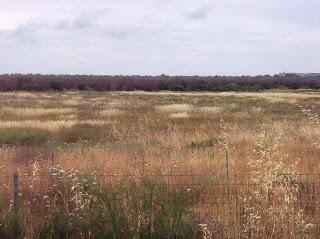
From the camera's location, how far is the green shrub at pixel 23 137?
1770 centimetres

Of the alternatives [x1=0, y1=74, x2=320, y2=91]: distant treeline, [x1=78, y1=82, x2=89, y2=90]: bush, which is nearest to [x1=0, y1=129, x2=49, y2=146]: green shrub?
[x1=0, y1=74, x2=320, y2=91]: distant treeline

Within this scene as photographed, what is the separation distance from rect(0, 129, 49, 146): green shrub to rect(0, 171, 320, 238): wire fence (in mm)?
9376

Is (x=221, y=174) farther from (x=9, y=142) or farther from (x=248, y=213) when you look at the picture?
(x=9, y=142)

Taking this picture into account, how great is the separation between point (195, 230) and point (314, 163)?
445 cm

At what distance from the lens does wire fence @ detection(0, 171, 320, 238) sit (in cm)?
598

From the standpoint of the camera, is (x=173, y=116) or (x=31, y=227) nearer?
(x=31, y=227)

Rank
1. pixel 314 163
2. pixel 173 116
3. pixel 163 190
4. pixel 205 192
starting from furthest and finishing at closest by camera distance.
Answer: pixel 173 116 → pixel 314 163 → pixel 205 192 → pixel 163 190

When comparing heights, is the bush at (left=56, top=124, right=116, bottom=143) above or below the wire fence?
below

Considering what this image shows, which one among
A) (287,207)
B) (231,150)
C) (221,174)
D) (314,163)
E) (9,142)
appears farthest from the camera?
(9,142)

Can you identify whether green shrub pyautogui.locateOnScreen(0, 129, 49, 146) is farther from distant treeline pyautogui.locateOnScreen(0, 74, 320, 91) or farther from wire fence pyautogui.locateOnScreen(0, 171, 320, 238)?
distant treeline pyautogui.locateOnScreen(0, 74, 320, 91)

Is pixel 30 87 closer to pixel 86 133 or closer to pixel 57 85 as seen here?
pixel 57 85

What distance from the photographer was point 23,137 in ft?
60.3

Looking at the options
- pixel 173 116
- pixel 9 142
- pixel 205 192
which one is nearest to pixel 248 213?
pixel 205 192

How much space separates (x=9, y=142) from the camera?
1764 cm
